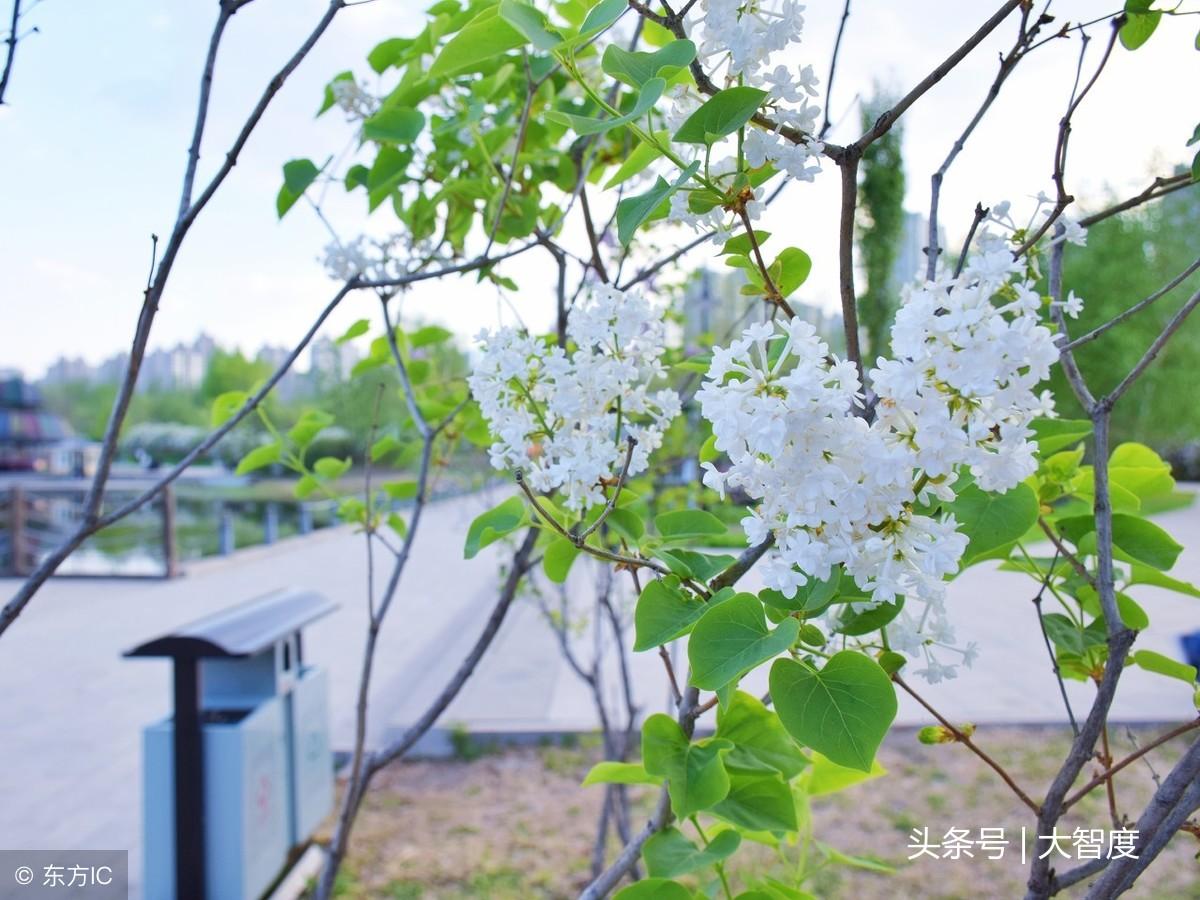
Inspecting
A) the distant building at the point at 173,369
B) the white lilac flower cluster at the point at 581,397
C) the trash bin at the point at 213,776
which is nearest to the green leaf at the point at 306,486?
the white lilac flower cluster at the point at 581,397

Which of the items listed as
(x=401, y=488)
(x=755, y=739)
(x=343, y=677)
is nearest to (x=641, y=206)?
(x=755, y=739)

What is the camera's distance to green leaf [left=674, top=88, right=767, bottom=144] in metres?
0.39

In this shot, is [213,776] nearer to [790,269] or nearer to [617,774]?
[617,774]

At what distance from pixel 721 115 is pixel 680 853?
47cm

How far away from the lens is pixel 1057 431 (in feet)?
1.88

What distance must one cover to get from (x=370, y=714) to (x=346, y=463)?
2568mm

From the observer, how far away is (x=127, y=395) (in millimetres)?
638

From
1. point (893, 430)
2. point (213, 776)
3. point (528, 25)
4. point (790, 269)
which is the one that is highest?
point (528, 25)

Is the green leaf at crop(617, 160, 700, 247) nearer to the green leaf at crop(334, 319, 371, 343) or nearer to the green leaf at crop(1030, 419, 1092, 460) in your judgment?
the green leaf at crop(1030, 419, 1092, 460)

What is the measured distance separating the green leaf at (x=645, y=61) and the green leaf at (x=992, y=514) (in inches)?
10.5

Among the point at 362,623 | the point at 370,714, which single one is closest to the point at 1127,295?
the point at 362,623

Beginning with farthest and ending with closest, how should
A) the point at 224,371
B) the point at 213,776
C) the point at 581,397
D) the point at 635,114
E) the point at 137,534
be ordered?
the point at 224,371
the point at 137,534
the point at 213,776
the point at 581,397
the point at 635,114

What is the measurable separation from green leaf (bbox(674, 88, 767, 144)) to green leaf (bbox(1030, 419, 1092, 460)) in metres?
0.30

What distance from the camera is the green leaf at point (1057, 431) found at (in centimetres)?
55
